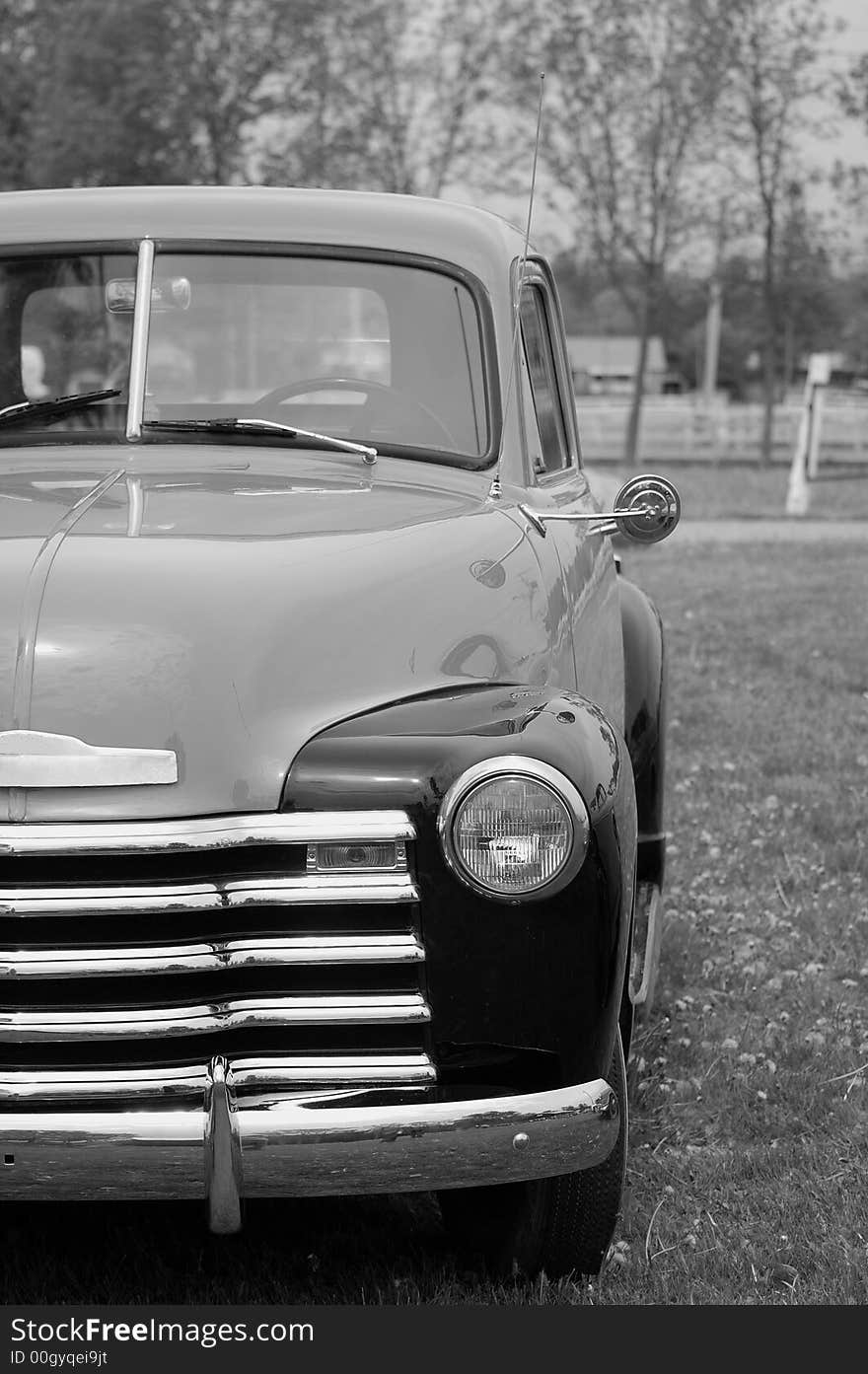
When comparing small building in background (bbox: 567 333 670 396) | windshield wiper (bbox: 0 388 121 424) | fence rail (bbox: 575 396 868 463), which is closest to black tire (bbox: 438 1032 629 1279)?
windshield wiper (bbox: 0 388 121 424)

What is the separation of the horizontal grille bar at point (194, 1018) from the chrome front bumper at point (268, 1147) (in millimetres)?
75

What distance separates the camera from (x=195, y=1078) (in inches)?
98.5

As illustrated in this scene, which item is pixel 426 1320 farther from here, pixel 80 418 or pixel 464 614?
pixel 80 418

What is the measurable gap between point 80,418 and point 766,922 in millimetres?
2555

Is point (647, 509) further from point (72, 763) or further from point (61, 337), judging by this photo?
point (61, 337)

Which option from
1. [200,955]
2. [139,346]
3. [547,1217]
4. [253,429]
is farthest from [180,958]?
[139,346]

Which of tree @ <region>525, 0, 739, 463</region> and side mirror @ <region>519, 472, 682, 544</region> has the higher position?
tree @ <region>525, 0, 739, 463</region>

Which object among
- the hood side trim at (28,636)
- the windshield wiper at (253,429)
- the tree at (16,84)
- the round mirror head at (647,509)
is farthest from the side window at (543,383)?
the tree at (16,84)

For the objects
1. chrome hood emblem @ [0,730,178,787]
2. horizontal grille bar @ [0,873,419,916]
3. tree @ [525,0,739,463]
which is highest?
tree @ [525,0,739,463]

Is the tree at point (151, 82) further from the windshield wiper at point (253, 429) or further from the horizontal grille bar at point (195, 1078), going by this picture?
the horizontal grille bar at point (195, 1078)

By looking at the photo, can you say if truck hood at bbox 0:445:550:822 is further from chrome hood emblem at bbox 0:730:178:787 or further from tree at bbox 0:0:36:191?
tree at bbox 0:0:36:191

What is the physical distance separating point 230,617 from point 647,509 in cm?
108

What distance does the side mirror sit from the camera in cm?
344

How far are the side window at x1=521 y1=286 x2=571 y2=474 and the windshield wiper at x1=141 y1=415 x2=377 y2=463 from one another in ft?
1.49
